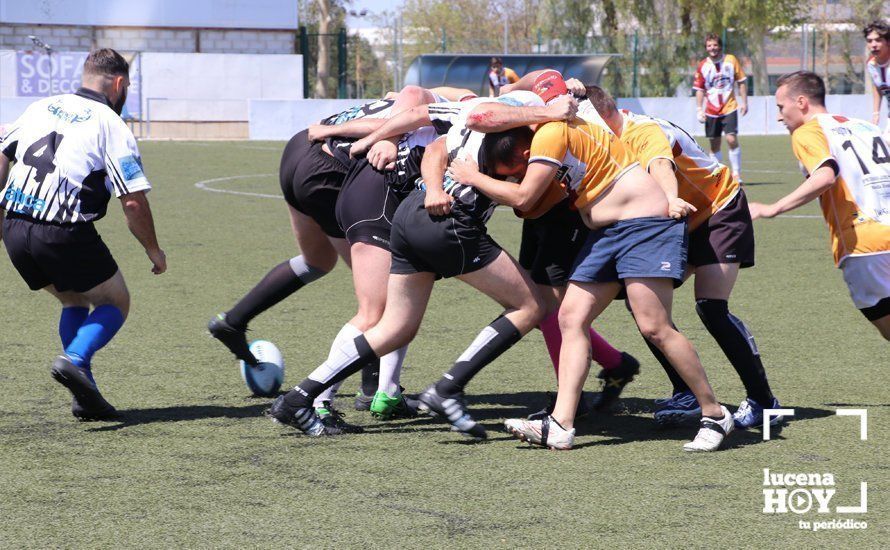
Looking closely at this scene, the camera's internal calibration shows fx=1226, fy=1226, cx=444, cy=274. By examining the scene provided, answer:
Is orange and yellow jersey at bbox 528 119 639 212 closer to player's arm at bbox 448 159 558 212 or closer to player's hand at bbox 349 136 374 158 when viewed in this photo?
player's arm at bbox 448 159 558 212

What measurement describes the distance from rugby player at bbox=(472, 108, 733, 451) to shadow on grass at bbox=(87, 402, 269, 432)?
59.6 inches

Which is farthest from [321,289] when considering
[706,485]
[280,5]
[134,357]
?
[280,5]

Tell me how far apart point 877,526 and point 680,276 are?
137 centimetres

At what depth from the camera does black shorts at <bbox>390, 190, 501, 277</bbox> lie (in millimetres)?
5172

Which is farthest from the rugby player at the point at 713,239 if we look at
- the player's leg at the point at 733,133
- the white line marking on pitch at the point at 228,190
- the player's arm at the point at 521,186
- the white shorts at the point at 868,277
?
the player's leg at the point at 733,133

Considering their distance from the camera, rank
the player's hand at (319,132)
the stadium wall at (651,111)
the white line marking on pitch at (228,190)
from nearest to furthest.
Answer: the player's hand at (319,132) → the white line marking on pitch at (228,190) → the stadium wall at (651,111)

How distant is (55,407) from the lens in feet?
20.0

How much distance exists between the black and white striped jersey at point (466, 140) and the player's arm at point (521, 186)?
70 millimetres

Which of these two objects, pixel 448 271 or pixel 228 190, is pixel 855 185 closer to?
pixel 448 271

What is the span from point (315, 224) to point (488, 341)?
4.88 ft

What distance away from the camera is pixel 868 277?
19.0 feet

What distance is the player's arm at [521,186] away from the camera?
16.4ft

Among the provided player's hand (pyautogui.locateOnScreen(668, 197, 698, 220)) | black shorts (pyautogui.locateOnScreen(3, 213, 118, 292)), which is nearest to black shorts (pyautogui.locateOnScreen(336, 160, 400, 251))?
black shorts (pyautogui.locateOnScreen(3, 213, 118, 292))

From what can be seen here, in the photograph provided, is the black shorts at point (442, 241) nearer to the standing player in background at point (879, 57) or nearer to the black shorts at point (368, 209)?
the black shorts at point (368, 209)
